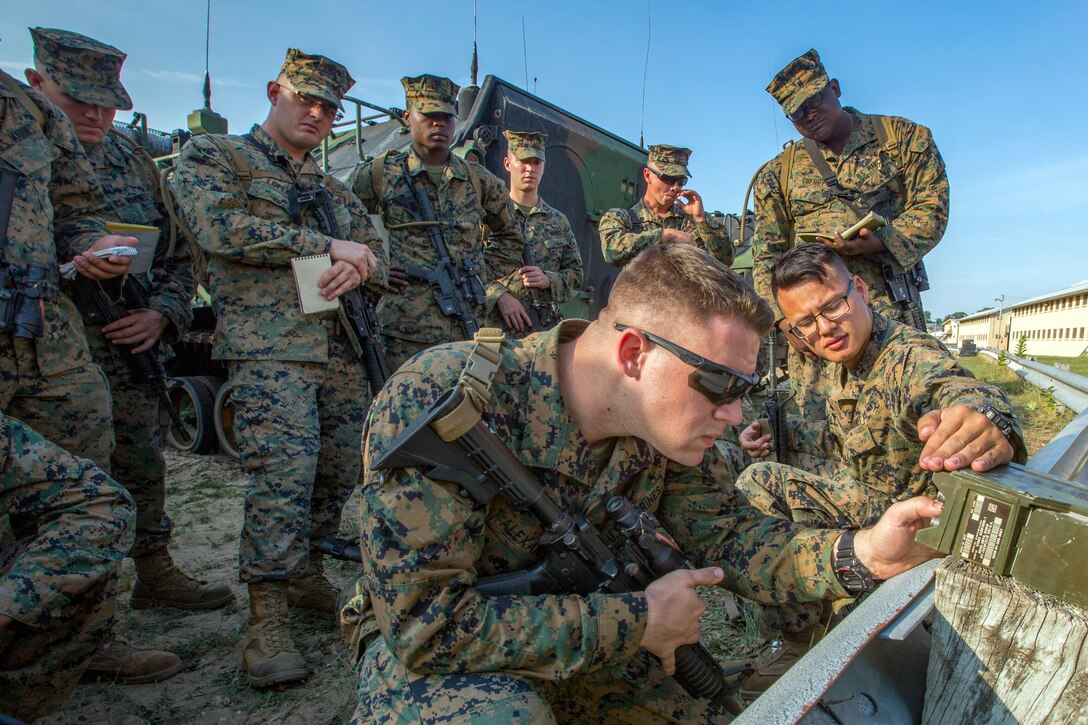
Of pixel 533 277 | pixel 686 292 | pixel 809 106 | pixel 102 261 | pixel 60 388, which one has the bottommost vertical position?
pixel 60 388

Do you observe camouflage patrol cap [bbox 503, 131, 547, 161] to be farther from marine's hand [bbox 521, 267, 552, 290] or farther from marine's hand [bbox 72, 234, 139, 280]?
marine's hand [bbox 72, 234, 139, 280]

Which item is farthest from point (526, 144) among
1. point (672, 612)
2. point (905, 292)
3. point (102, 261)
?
point (672, 612)

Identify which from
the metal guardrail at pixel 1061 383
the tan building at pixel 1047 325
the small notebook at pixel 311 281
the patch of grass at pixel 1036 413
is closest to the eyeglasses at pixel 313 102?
the small notebook at pixel 311 281

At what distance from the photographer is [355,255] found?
10.1 ft

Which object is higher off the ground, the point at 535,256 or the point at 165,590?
the point at 535,256

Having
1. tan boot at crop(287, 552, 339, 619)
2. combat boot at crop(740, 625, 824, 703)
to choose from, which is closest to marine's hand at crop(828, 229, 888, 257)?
combat boot at crop(740, 625, 824, 703)

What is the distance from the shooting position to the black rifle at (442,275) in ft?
13.9

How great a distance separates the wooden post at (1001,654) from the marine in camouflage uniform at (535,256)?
380 centimetres

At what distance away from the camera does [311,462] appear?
2842 mm

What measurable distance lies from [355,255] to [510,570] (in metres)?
1.76

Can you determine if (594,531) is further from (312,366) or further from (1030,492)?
(312,366)

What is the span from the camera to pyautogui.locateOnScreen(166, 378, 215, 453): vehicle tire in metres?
5.74

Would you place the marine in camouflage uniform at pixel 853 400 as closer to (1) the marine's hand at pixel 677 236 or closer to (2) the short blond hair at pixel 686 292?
(2) the short blond hair at pixel 686 292

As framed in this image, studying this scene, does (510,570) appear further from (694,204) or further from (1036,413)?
(1036,413)
